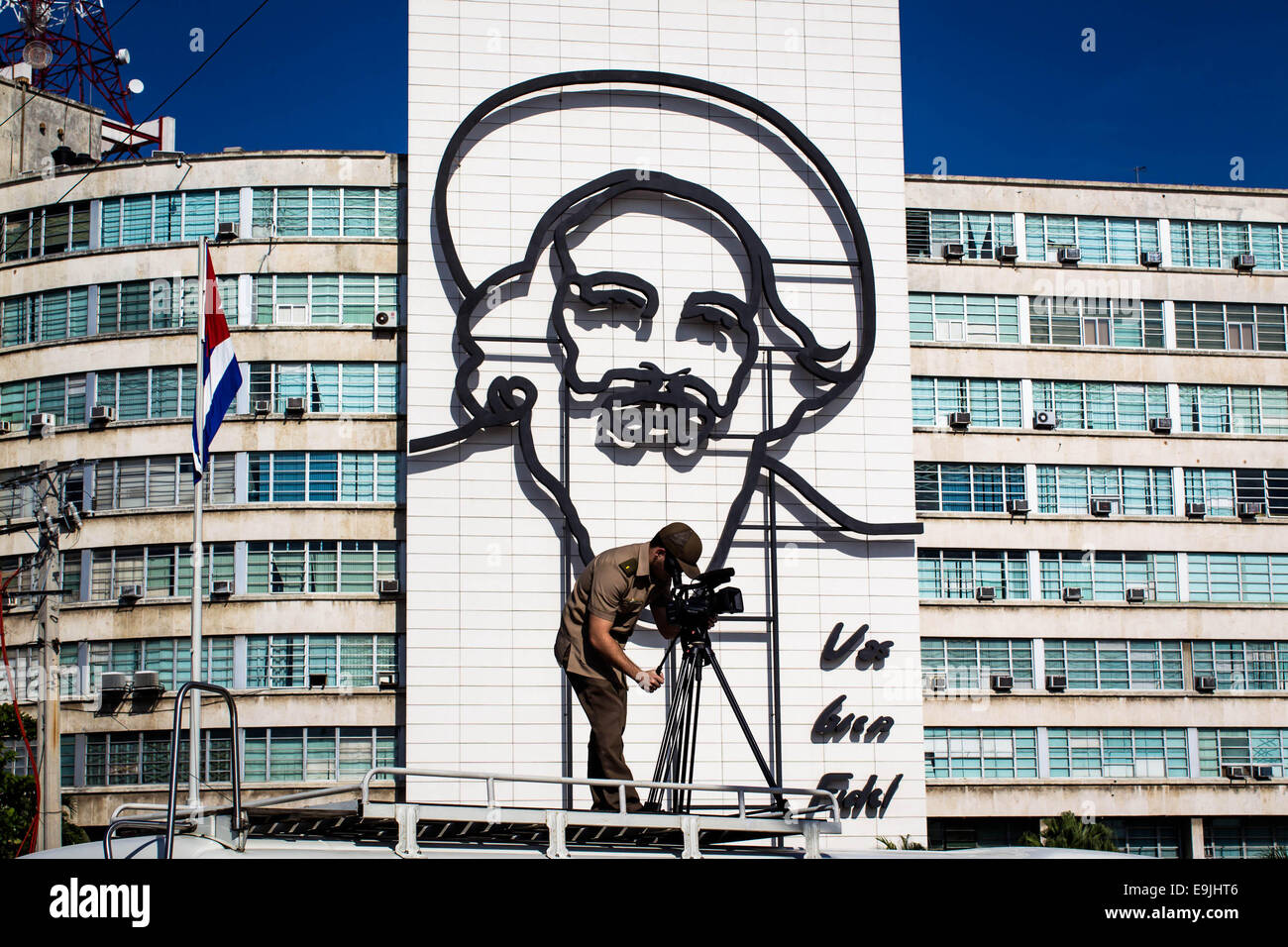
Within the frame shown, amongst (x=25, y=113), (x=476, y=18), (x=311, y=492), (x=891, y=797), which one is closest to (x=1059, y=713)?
(x=891, y=797)

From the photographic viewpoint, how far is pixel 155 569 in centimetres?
2764

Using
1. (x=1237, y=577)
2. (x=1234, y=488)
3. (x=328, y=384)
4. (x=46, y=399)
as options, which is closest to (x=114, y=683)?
(x=46, y=399)

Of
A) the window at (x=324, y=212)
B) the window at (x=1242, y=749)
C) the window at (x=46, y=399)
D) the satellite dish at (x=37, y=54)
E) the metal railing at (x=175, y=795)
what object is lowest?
the window at (x=1242, y=749)

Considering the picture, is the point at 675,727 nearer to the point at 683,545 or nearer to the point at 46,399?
the point at 683,545

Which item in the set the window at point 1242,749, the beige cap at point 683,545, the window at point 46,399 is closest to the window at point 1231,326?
the window at point 1242,749

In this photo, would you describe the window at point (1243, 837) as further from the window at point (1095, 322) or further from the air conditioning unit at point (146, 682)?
the air conditioning unit at point (146, 682)

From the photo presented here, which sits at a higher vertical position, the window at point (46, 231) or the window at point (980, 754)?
the window at point (46, 231)

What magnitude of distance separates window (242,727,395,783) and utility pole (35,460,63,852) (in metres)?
3.57

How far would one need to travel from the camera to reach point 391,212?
28.1 meters

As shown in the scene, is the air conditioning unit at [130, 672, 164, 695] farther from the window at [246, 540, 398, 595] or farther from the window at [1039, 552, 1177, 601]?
the window at [1039, 552, 1177, 601]

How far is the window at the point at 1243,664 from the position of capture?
29.6 m

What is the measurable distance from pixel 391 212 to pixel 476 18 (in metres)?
4.63

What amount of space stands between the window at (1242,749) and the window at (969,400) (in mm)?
8098

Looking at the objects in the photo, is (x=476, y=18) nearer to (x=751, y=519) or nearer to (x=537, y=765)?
(x=751, y=519)
